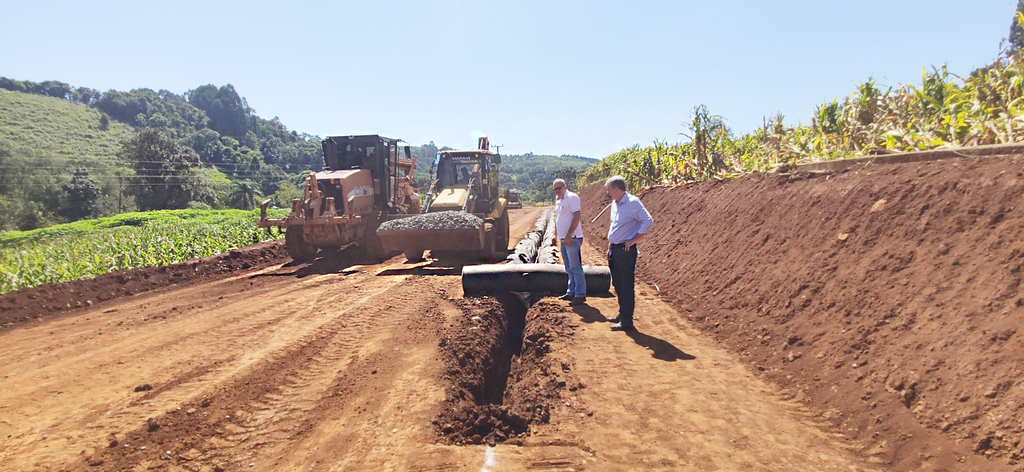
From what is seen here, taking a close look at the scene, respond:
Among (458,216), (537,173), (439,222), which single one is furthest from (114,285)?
(537,173)

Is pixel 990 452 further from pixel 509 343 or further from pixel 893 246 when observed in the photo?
pixel 509 343

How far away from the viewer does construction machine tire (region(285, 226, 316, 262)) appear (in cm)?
1206

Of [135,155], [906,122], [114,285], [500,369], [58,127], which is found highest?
[58,127]

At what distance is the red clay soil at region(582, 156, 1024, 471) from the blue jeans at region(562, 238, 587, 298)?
132 cm

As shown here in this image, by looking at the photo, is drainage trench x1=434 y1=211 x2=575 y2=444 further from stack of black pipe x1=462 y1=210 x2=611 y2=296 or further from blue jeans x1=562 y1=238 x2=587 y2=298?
blue jeans x1=562 y1=238 x2=587 y2=298

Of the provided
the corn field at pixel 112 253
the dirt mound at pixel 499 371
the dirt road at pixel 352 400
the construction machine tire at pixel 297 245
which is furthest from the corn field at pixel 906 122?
the corn field at pixel 112 253

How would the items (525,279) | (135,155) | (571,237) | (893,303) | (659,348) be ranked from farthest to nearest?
1. (135,155)
2. (525,279)
3. (571,237)
4. (659,348)
5. (893,303)

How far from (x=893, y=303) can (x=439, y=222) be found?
764cm

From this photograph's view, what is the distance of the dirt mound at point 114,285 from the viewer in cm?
779

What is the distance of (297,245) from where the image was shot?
12172 mm

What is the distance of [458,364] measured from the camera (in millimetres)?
4688

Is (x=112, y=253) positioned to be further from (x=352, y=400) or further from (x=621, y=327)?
(x=621, y=327)

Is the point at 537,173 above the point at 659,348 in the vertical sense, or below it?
above

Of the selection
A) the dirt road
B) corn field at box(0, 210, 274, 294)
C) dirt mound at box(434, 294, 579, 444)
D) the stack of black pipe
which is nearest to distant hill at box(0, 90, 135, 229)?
corn field at box(0, 210, 274, 294)
